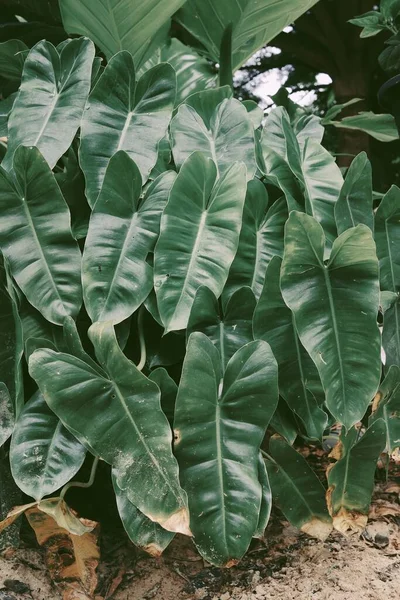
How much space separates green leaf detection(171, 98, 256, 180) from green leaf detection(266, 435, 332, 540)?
24.5 inches

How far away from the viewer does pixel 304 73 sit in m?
4.84

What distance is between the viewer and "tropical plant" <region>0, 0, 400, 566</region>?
93cm

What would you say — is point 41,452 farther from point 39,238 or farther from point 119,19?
point 119,19

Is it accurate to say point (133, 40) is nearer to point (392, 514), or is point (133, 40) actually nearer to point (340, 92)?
point (392, 514)

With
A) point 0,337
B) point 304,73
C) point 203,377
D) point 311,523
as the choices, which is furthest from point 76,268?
point 304,73

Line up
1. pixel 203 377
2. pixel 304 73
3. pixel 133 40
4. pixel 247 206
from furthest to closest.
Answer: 1. pixel 304 73
2. pixel 133 40
3. pixel 247 206
4. pixel 203 377

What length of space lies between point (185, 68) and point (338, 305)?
4.83 feet

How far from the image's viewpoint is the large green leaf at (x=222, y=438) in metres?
0.91

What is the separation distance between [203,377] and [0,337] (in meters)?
0.45

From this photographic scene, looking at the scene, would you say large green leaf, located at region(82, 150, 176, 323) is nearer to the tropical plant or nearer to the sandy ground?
the tropical plant

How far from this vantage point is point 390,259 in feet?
4.48

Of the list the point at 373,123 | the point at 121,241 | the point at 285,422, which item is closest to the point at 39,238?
the point at 121,241

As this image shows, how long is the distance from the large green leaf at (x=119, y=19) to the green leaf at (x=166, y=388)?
1.10 meters

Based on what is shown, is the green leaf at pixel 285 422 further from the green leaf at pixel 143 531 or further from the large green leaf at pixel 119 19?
the large green leaf at pixel 119 19
